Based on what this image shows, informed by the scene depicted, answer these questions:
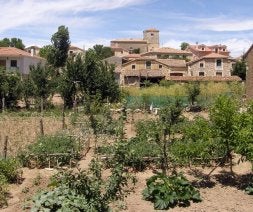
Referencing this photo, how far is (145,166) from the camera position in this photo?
48.3ft

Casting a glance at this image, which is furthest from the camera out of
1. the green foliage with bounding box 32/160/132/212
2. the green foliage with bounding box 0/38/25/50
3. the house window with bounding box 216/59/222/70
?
the green foliage with bounding box 0/38/25/50

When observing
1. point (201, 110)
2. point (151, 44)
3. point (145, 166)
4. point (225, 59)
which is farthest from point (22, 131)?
point (151, 44)

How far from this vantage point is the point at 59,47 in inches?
1964

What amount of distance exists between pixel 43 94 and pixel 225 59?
31.8 m

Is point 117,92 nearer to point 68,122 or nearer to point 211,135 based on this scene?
point 68,122

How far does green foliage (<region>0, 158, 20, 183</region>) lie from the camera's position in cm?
1304

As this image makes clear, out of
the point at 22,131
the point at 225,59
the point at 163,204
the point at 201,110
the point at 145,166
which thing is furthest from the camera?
the point at 225,59

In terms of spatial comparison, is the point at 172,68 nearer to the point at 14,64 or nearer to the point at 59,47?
the point at 59,47

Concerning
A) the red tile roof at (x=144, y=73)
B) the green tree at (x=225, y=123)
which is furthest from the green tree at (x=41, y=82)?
the red tile roof at (x=144, y=73)

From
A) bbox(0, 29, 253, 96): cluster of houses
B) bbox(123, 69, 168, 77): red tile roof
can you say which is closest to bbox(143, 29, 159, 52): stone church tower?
bbox(0, 29, 253, 96): cluster of houses

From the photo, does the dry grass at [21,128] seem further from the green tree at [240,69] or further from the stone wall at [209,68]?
the stone wall at [209,68]

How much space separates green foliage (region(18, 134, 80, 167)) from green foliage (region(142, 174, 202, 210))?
312cm

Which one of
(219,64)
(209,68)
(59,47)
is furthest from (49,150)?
(219,64)

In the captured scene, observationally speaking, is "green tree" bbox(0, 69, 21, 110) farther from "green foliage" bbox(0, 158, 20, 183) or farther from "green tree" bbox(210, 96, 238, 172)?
"green tree" bbox(210, 96, 238, 172)
